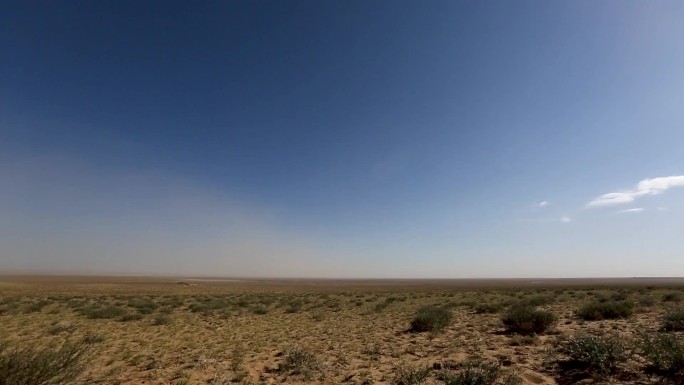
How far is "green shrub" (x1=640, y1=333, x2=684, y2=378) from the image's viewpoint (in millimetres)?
6809

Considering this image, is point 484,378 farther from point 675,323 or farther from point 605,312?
point 605,312

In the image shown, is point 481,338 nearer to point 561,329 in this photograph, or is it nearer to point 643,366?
point 561,329

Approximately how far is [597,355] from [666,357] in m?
1.15

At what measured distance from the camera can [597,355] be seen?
7.49 metres

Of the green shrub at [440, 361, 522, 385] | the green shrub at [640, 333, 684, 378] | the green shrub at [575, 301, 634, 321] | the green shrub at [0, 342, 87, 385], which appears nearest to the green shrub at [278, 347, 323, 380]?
the green shrub at [440, 361, 522, 385]

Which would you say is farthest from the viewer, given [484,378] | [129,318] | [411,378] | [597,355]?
[129,318]

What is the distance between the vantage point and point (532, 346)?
10.3m

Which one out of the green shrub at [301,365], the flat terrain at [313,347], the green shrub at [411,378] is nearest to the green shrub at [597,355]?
the flat terrain at [313,347]

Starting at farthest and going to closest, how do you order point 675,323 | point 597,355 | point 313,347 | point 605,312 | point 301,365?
point 605,312
point 675,323
point 313,347
point 301,365
point 597,355

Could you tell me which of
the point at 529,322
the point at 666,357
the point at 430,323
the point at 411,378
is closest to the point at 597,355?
the point at 666,357

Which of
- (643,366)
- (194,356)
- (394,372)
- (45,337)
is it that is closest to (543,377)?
(643,366)

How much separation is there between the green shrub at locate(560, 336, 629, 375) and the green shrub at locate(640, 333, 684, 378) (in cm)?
46

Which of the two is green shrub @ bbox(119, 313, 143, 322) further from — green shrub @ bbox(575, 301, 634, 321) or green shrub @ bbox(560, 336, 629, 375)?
green shrub @ bbox(575, 301, 634, 321)

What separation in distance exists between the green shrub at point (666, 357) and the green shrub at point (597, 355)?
0.46 m
